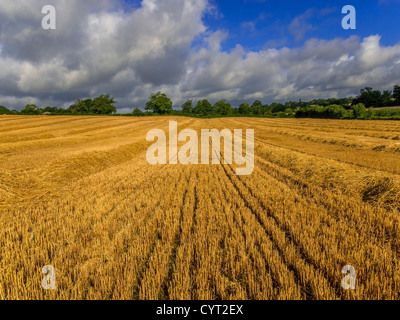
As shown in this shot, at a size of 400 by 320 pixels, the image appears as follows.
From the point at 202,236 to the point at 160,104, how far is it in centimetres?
9840

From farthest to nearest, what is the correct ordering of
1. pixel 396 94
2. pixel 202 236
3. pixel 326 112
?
pixel 396 94, pixel 326 112, pixel 202 236

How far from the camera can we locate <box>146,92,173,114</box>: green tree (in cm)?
9700

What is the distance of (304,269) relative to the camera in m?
3.12

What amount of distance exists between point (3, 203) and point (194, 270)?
5758mm

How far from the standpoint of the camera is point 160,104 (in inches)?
3807

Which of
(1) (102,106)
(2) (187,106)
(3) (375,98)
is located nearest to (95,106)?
(1) (102,106)

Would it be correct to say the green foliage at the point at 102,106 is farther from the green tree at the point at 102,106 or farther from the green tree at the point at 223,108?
the green tree at the point at 223,108

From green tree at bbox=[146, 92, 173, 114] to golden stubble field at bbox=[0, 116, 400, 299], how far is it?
304 feet

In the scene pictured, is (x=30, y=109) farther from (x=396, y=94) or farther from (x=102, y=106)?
(x=396, y=94)

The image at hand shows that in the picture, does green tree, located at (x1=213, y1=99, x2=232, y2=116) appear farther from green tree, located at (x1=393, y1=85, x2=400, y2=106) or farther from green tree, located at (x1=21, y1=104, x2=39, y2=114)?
green tree, located at (x1=21, y1=104, x2=39, y2=114)

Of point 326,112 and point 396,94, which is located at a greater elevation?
point 396,94

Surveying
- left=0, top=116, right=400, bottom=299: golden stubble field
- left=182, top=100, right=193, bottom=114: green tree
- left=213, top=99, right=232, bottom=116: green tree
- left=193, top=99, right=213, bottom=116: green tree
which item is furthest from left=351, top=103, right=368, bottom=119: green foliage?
left=182, top=100, right=193, bottom=114: green tree

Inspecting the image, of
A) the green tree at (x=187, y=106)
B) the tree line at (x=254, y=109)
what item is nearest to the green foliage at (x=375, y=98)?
the tree line at (x=254, y=109)

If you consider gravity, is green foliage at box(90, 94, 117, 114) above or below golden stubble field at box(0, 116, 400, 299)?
above
